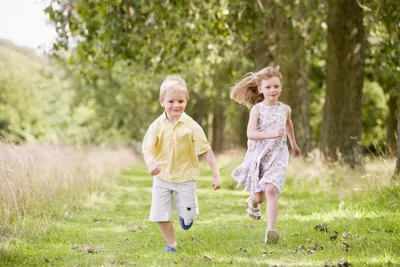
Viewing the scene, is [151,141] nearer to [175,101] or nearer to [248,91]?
[175,101]

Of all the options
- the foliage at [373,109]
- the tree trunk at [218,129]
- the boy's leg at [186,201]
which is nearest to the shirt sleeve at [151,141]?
the boy's leg at [186,201]

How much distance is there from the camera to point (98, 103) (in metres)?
45.2

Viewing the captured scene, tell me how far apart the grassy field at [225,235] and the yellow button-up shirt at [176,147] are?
0.78 meters

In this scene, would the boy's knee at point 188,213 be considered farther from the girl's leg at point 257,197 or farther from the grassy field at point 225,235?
the girl's leg at point 257,197

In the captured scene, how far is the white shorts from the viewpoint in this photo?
652 centimetres


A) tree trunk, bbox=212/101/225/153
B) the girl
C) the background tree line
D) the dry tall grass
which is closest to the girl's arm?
the girl

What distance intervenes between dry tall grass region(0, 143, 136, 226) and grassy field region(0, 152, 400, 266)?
0.61 feet

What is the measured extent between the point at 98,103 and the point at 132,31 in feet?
104

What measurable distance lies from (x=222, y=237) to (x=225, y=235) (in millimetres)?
169

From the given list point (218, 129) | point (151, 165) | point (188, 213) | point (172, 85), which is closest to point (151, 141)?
point (151, 165)

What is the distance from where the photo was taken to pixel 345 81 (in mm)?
14219

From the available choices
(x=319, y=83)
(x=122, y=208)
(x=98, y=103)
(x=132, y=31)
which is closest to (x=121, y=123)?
(x=98, y=103)

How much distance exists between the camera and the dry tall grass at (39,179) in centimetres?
802

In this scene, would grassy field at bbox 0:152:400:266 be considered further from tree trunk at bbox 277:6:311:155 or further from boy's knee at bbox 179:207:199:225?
tree trunk at bbox 277:6:311:155
